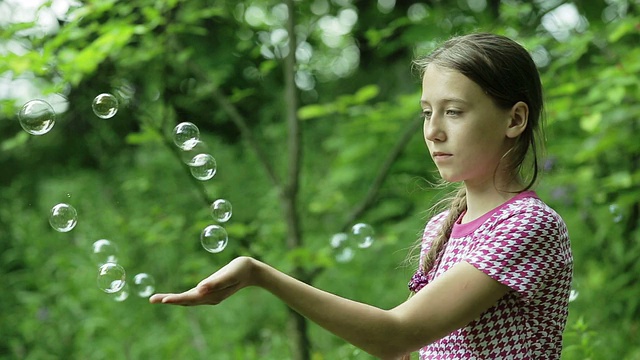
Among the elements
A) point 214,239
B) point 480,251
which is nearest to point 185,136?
point 214,239

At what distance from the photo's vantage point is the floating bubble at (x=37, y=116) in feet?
9.19

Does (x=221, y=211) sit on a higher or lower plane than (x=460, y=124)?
lower

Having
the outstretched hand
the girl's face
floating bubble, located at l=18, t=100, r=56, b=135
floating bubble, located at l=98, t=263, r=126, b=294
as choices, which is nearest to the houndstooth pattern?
the girl's face

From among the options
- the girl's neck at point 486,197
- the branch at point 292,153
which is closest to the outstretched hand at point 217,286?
the girl's neck at point 486,197

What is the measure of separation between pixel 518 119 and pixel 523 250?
28 cm

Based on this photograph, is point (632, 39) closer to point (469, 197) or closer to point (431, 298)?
point (469, 197)

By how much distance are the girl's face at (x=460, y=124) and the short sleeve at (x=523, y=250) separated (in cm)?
13

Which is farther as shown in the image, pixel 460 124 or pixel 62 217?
pixel 62 217

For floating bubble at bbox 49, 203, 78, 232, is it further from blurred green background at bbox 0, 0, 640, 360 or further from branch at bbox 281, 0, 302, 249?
branch at bbox 281, 0, 302, 249

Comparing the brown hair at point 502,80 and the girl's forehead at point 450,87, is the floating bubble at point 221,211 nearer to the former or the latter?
the brown hair at point 502,80

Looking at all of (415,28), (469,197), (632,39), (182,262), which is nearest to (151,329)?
(182,262)

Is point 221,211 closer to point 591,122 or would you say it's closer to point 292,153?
point 292,153

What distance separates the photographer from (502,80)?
1.65 m

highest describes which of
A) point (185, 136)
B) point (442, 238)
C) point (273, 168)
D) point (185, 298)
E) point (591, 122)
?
point (185, 298)
